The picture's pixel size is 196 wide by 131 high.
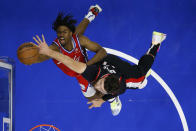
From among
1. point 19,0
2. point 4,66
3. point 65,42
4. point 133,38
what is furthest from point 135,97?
point 19,0

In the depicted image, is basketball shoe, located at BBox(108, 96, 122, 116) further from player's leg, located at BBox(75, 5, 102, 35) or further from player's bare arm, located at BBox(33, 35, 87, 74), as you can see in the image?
player's bare arm, located at BBox(33, 35, 87, 74)

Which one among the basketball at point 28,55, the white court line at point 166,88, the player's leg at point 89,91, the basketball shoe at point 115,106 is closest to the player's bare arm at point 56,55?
the basketball at point 28,55

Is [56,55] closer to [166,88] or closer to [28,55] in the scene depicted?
[28,55]

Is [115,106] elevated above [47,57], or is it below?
below

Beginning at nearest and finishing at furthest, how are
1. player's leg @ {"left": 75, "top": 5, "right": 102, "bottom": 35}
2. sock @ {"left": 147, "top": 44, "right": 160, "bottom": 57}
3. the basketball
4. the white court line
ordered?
1. the basketball
2. player's leg @ {"left": 75, "top": 5, "right": 102, "bottom": 35}
3. sock @ {"left": 147, "top": 44, "right": 160, "bottom": 57}
4. the white court line

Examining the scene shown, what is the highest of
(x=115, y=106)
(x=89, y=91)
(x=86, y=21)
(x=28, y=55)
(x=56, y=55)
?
(x=86, y=21)

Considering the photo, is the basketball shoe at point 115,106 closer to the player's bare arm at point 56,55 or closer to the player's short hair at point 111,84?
the player's short hair at point 111,84

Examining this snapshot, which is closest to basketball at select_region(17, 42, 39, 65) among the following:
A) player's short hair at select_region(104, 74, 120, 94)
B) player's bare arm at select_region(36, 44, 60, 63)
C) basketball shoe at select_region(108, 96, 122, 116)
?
player's bare arm at select_region(36, 44, 60, 63)

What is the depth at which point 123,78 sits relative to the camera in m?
3.15

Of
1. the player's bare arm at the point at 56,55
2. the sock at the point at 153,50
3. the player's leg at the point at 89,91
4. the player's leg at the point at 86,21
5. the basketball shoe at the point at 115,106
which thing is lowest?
the basketball shoe at the point at 115,106

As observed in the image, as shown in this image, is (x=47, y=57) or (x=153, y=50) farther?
(x=153, y=50)

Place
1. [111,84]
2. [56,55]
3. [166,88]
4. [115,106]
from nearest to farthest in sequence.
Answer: [56,55] < [111,84] < [115,106] < [166,88]

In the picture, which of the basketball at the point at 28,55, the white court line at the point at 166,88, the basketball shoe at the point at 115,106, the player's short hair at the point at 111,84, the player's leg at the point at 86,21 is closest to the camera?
the player's short hair at the point at 111,84

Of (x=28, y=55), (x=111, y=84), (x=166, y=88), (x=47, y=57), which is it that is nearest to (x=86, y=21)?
(x=47, y=57)
